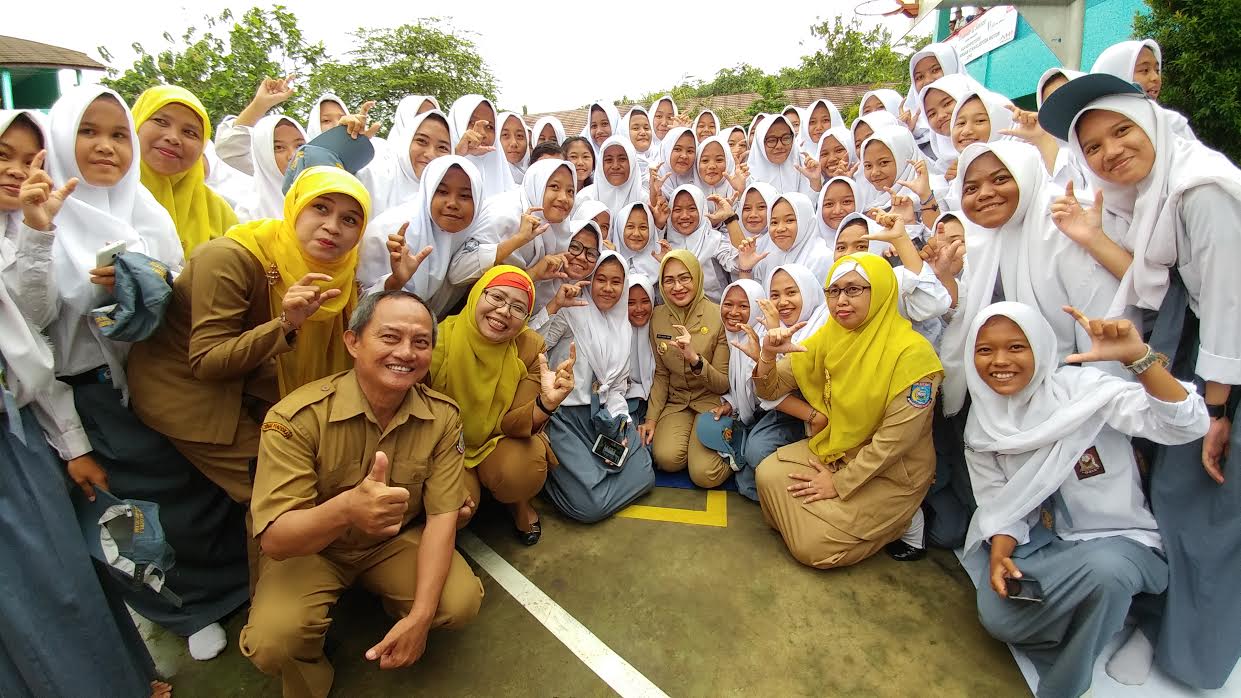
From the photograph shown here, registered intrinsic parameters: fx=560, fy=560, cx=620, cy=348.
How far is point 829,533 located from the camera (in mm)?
2865

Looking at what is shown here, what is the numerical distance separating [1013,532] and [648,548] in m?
1.71

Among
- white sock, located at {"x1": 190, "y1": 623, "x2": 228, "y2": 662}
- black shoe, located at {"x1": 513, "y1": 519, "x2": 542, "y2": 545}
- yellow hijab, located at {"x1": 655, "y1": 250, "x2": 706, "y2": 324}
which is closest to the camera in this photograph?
white sock, located at {"x1": 190, "y1": 623, "x2": 228, "y2": 662}

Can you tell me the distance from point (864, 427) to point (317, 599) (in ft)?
8.60

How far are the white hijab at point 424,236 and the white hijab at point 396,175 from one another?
24.4 inches

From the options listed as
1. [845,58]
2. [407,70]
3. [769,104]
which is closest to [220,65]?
[407,70]

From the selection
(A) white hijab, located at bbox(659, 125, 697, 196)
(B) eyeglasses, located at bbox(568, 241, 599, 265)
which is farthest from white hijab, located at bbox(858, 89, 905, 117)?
(B) eyeglasses, located at bbox(568, 241, 599, 265)

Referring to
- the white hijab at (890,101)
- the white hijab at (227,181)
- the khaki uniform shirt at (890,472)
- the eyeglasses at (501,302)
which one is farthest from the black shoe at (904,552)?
the white hijab at (890,101)

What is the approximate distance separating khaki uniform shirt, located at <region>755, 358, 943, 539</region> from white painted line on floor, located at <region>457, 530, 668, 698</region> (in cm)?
128

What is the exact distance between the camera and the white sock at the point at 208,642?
8.09ft

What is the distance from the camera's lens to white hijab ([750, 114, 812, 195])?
5672 millimetres

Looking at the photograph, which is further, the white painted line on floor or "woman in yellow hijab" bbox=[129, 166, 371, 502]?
the white painted line on floor

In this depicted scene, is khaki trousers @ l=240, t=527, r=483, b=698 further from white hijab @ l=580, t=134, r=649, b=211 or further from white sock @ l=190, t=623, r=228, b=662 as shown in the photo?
white hijab @ l=580, t=134, r=649, b=211

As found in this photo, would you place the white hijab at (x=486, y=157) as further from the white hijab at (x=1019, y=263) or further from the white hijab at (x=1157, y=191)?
the white hijab at (x=1157, y=191)

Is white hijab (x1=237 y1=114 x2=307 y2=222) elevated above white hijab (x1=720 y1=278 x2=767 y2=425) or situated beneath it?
elevated above
